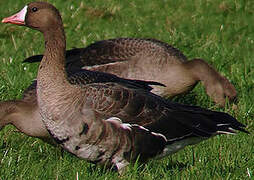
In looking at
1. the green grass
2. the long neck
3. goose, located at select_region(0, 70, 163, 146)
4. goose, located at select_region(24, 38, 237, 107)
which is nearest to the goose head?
the long neck

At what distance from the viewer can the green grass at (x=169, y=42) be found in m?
6.42

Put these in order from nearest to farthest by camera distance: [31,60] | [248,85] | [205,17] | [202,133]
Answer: [202,133]
[31,60]
[248,85]
[205,17]

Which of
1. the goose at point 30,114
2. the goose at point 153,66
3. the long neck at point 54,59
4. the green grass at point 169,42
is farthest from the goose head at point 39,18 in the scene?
the goose at point 153,66

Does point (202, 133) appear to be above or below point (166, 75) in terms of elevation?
above

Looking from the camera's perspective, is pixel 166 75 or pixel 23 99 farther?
pixel 166 75

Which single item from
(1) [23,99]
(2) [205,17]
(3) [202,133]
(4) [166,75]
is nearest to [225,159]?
(3) [202,133]

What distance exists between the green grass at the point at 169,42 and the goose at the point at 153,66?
265mm

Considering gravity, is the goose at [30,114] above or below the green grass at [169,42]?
above

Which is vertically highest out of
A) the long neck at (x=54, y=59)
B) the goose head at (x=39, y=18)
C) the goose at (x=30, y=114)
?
the goose head at (x=39, y=18)

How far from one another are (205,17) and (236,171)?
7.49 m

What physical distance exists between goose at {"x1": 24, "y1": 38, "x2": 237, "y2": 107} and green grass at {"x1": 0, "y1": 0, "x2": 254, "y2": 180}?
0.27 m

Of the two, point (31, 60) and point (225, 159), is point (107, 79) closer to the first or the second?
point (225, 159)

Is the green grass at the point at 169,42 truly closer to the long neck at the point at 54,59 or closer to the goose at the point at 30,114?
the goose at the point at 30,114

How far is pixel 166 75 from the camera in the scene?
984 cm
